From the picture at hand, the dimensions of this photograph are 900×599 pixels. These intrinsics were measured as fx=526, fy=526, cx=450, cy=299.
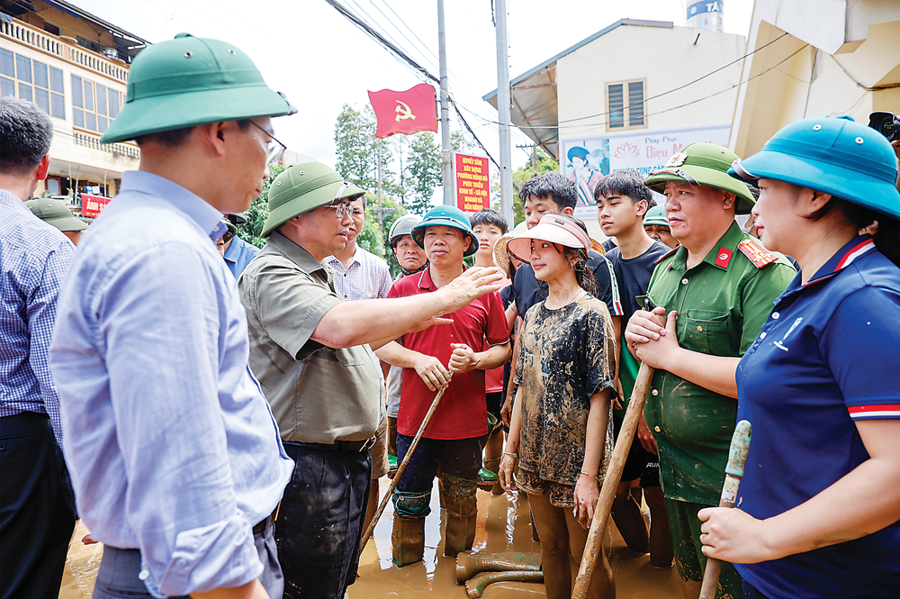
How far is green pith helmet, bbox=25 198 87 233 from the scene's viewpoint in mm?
4105

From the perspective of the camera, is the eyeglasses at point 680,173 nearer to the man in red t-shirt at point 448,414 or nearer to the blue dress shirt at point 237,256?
the man in red t-shirt at point 448,414

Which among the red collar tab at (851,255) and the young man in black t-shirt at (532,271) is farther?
the young man in black t-shirt at (532,271)

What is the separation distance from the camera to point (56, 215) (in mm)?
4309

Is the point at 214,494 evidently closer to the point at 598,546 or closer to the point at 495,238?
the point at 598,546

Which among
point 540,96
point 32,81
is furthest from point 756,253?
point 32,81

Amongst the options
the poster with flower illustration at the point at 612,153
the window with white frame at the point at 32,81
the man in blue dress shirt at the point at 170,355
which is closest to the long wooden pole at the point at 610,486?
the man in blue dress shirt at the point at 170,355

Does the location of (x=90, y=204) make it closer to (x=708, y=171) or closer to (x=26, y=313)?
(x=26, y=313)

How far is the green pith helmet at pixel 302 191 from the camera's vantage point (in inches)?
93.4

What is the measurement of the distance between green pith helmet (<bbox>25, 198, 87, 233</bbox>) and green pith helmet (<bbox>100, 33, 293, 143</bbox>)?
3.66 meters

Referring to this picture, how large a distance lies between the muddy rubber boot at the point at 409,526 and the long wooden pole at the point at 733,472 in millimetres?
2309

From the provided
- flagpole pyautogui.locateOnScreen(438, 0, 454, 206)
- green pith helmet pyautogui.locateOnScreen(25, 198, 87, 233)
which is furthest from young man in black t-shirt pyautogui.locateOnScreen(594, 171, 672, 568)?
flagpole pyautogui.locateOnScreen(438, 0, 454, 206)

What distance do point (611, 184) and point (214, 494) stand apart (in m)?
3.25

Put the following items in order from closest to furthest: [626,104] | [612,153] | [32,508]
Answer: [32,508] < [612,153] < [626,104]

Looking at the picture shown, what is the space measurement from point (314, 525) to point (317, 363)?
69 cm
